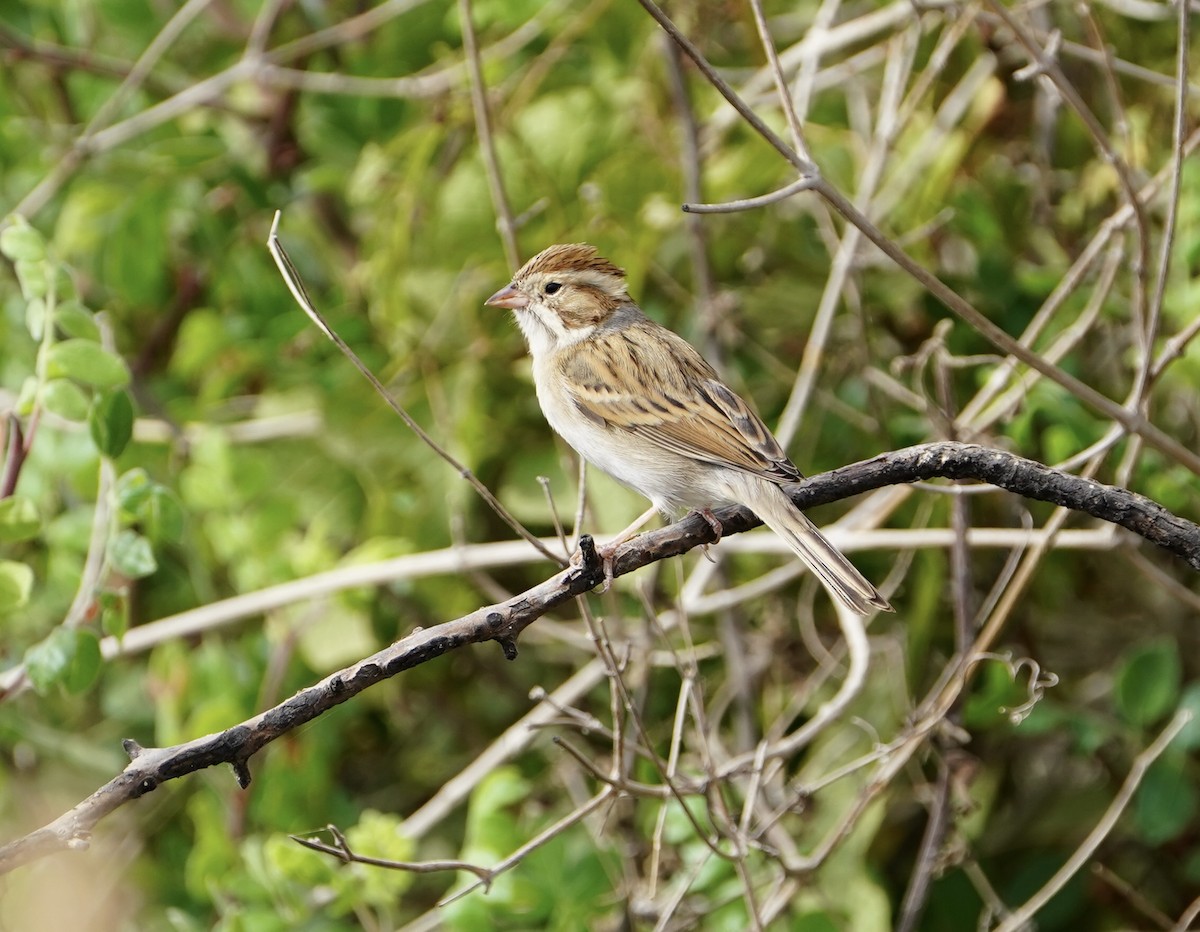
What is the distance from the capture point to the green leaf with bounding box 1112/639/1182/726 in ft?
→ 11.5

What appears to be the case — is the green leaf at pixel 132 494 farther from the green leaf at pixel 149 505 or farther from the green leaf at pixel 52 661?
the green leaf at pixel 52 661

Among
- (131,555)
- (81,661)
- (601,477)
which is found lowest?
(601,477)

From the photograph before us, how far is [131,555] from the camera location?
8.72 feet

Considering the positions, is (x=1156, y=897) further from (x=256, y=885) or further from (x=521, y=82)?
(x=521, y=82)

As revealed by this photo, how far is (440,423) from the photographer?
4.03 metres

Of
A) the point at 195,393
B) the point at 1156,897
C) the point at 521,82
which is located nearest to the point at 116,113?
the point at 195,393

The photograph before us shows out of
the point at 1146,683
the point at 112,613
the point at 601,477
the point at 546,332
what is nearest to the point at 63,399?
the point at 112,613

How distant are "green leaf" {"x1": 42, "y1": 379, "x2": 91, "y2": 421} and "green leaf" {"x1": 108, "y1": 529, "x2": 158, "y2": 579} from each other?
25cm

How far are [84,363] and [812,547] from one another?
1381mm

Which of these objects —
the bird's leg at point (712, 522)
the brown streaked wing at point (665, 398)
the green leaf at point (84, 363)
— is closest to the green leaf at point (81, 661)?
the green leaf at point (84, 363)

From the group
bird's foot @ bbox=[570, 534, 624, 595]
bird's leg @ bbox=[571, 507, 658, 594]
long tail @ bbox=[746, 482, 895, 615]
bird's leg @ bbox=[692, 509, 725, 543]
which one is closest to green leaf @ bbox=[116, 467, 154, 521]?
bird's leg @ bbox=[571, 507, 658, 594]

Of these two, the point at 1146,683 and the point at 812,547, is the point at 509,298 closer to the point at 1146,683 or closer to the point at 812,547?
the point at 812,547

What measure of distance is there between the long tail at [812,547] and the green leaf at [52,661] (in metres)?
1.30

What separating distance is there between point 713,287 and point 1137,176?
122 centimetres
